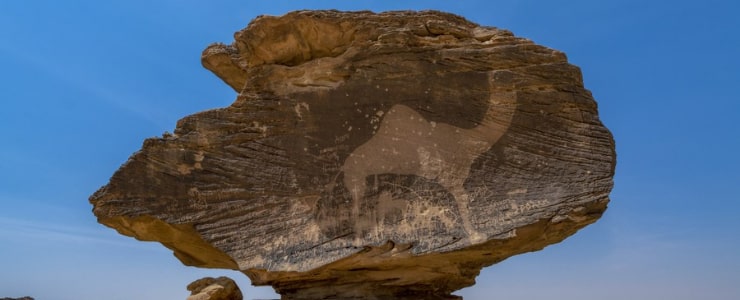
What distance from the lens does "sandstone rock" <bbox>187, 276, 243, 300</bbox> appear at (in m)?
7.61

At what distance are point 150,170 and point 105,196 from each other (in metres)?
0.50

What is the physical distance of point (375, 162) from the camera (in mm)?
6461

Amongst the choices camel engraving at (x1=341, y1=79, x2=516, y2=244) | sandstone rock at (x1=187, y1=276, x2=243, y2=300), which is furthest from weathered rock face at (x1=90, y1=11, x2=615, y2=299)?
sandstone rock at (x1=187, y1=276, x2=243, y2=300)

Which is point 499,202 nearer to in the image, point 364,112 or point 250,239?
point 364,112

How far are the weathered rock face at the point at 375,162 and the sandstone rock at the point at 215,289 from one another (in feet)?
2.86

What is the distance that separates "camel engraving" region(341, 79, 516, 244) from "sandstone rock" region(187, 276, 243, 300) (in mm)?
2377

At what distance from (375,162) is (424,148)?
1.69 ft

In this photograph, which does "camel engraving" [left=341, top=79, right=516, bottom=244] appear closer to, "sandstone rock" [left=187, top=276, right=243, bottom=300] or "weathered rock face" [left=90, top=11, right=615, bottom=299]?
"weathered rock face" [left=90, top=11, right=615, bottom=299]

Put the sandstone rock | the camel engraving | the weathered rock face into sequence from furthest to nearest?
the sandstone rock < the camel engraving < the weathered rock face

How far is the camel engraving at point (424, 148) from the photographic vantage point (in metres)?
6.33

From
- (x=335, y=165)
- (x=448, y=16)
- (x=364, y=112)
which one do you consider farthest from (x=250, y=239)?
(x=448, y=16)

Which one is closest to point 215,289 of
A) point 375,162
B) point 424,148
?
point 375,162

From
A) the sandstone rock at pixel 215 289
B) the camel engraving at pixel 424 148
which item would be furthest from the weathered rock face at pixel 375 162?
the sandstone rock at pixel 215 289

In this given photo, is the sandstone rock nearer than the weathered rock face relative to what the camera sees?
No
